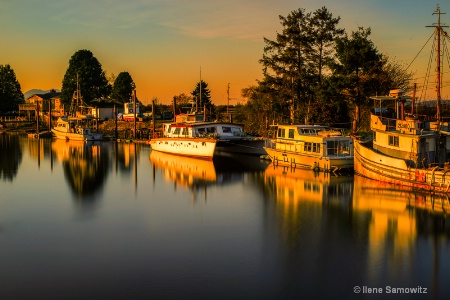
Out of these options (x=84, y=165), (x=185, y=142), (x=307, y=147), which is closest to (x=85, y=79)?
(x=84, y=165)

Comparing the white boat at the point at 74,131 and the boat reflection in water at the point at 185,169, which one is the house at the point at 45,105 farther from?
the boat reflection in water at the point at 185,169

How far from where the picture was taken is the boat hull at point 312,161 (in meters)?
38.2

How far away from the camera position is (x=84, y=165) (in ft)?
163

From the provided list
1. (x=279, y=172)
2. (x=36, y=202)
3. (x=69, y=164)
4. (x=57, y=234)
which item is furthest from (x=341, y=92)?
(x=57, y=234)

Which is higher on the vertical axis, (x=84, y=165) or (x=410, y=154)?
(x=410, y=154)

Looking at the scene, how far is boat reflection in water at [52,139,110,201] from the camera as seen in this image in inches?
1455

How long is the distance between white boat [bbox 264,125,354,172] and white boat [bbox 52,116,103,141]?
44.2m

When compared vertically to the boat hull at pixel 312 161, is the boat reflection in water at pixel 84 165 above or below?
below

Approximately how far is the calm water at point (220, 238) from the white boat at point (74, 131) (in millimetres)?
39274

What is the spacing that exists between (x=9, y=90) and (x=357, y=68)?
3556 inches

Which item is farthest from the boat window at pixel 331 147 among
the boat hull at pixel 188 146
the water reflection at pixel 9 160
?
the water reflection at pixel 9 160

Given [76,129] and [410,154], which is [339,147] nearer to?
[410,154]

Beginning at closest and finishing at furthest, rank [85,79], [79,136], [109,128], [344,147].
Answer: [344,147], [79,136], [109,128], [85,79]

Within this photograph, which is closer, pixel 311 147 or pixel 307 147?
pixel 311 147
